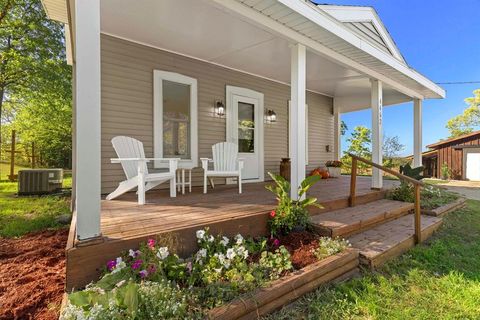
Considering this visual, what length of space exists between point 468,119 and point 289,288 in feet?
100

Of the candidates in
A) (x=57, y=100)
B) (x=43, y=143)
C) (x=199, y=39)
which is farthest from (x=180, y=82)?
(x=43, y=143)

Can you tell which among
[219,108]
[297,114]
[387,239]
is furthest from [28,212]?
[387,239]

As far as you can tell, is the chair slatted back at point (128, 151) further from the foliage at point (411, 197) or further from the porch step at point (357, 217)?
the foliage at point (411, 197)

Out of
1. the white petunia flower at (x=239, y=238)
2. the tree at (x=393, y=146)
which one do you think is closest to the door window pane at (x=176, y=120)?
the white petunia flower at (x=239, y=238)

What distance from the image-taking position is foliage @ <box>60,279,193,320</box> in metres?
1.40

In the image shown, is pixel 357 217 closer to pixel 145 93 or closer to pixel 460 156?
pixel 145 93

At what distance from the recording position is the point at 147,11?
328 centimetres

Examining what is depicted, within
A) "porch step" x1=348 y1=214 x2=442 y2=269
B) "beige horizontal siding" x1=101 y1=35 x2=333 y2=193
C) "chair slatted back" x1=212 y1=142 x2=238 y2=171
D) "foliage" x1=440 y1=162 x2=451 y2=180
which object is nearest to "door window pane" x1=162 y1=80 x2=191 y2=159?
"beige horizontal siding" x1=101 y1=35 x2=333 y2=193

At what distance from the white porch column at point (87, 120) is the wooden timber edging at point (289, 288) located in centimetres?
107

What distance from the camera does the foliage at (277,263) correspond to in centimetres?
206

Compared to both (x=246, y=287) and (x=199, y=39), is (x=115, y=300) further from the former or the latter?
(x=199, y=39)

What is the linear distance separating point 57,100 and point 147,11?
9264 mm

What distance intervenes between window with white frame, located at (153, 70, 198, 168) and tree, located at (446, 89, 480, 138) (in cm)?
2781

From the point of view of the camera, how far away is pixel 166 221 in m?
2.39
